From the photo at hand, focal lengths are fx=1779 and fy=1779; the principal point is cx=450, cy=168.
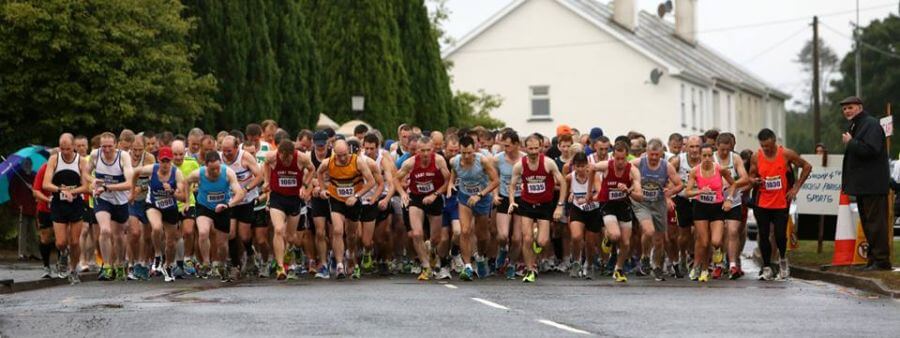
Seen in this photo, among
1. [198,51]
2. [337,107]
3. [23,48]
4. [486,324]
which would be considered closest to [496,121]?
[337,107]

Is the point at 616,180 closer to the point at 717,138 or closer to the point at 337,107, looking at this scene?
the point at 717,138

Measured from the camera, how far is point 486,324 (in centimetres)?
1434

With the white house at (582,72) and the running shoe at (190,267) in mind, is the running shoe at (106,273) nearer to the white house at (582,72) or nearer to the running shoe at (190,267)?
the running shoe at (190,267)

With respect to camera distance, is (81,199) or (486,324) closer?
(486,324)

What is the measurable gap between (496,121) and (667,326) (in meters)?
53.7

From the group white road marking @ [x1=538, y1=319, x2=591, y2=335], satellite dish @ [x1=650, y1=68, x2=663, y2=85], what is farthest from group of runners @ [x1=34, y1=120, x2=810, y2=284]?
satellite dish @ [x1=650, y1=68, x2=663, y2=85]

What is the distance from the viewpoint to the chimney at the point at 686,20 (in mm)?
81125

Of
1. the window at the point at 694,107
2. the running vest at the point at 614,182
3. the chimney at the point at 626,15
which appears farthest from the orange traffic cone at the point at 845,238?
the chimney at the point at 626,15

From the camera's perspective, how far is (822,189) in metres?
25.7

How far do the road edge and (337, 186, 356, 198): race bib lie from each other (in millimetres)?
5833

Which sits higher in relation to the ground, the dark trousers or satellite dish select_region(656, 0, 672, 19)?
satellite dish select_region(656, 0, 672, 19)

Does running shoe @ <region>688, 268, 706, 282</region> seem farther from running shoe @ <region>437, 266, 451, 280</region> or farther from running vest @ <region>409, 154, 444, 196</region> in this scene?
running vest @ <region>409, 154, 444, 196</region>

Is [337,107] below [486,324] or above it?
above

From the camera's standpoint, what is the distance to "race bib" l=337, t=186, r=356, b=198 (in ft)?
71.2
